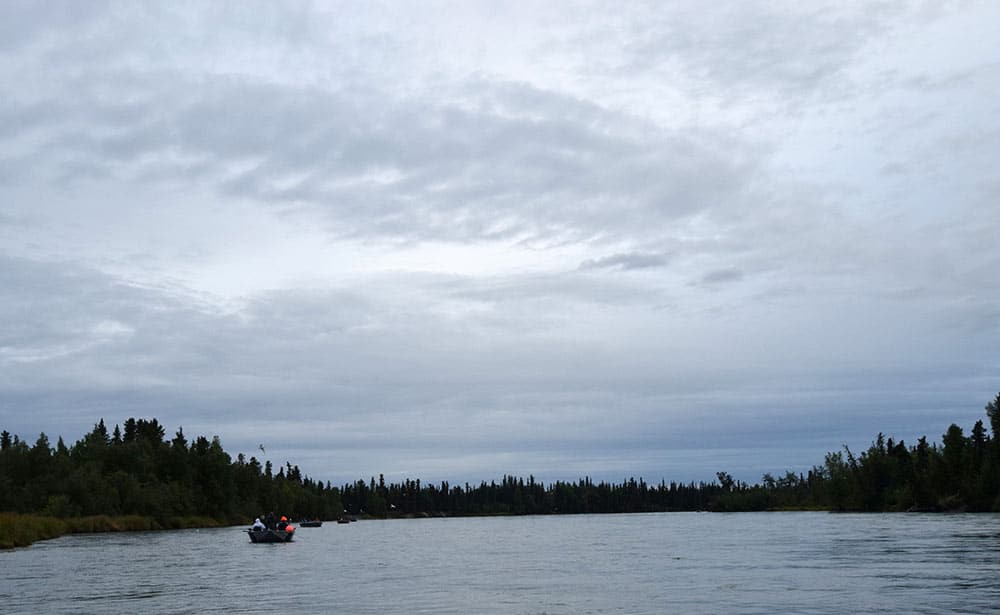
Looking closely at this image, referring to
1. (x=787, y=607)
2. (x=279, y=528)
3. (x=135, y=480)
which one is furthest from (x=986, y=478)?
(x=787, y=607)

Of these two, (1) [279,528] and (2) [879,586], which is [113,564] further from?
(2) [879,586]

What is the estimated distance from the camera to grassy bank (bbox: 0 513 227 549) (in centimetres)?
11550

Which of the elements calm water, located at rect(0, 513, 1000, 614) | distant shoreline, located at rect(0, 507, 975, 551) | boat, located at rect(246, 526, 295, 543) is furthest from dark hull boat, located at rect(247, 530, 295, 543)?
distant shoreline, located at rect(0, 507, 975, 551)

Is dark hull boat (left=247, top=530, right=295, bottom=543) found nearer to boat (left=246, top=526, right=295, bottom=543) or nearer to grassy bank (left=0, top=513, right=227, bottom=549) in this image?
boat (left=246, top=526, right=295, bottom=543)

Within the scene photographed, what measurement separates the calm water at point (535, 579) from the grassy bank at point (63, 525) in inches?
393

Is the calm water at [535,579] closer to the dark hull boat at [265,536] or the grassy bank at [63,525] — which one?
the grassy bank at [63,525]

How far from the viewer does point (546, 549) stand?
111062 millimetres

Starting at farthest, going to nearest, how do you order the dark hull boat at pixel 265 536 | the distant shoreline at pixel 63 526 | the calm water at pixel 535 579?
1. the dark hull boat at pixel 265 536
2. the distant shoreline at pixel 63 526
3. the calm water at pixel 535 579

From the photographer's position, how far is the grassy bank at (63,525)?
116m

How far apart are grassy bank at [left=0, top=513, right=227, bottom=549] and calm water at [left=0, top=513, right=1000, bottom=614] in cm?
999

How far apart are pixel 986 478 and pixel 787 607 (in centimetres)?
17333

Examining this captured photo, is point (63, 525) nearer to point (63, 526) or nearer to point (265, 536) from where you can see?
point (63, 526)

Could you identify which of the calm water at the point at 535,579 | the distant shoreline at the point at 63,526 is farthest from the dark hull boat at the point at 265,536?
the distant shoreline at the point at 63,526

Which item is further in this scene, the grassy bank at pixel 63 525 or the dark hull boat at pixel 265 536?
the dark hull boat at pixel 265 536
